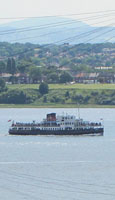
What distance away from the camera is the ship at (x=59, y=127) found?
9212 centimetres

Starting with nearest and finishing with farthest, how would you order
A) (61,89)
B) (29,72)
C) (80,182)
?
(80,182) → (29,72) → (61,89)

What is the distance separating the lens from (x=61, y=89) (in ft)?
477

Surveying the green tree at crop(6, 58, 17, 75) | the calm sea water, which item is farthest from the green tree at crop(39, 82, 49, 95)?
the calm sea water

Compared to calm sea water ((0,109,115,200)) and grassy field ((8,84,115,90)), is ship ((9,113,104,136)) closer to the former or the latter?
calm sea water ((0,109,115,200))

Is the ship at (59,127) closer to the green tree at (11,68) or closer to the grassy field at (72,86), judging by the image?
the green tree at (11,68)

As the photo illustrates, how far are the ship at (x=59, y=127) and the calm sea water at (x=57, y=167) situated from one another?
1.76m

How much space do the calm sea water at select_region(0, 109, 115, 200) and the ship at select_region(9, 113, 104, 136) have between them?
1760mm

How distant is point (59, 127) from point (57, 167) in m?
33.6

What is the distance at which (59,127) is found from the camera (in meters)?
93.1

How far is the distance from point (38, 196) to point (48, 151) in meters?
24.3

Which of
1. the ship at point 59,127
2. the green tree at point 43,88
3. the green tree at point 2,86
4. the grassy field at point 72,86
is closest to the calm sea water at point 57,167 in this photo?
the ship at point 59,127

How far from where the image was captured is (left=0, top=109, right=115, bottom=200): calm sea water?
48469 millimetres

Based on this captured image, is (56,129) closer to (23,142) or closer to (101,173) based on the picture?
(23,142)

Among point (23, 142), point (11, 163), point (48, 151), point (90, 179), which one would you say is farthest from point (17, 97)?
point (90, 179)
